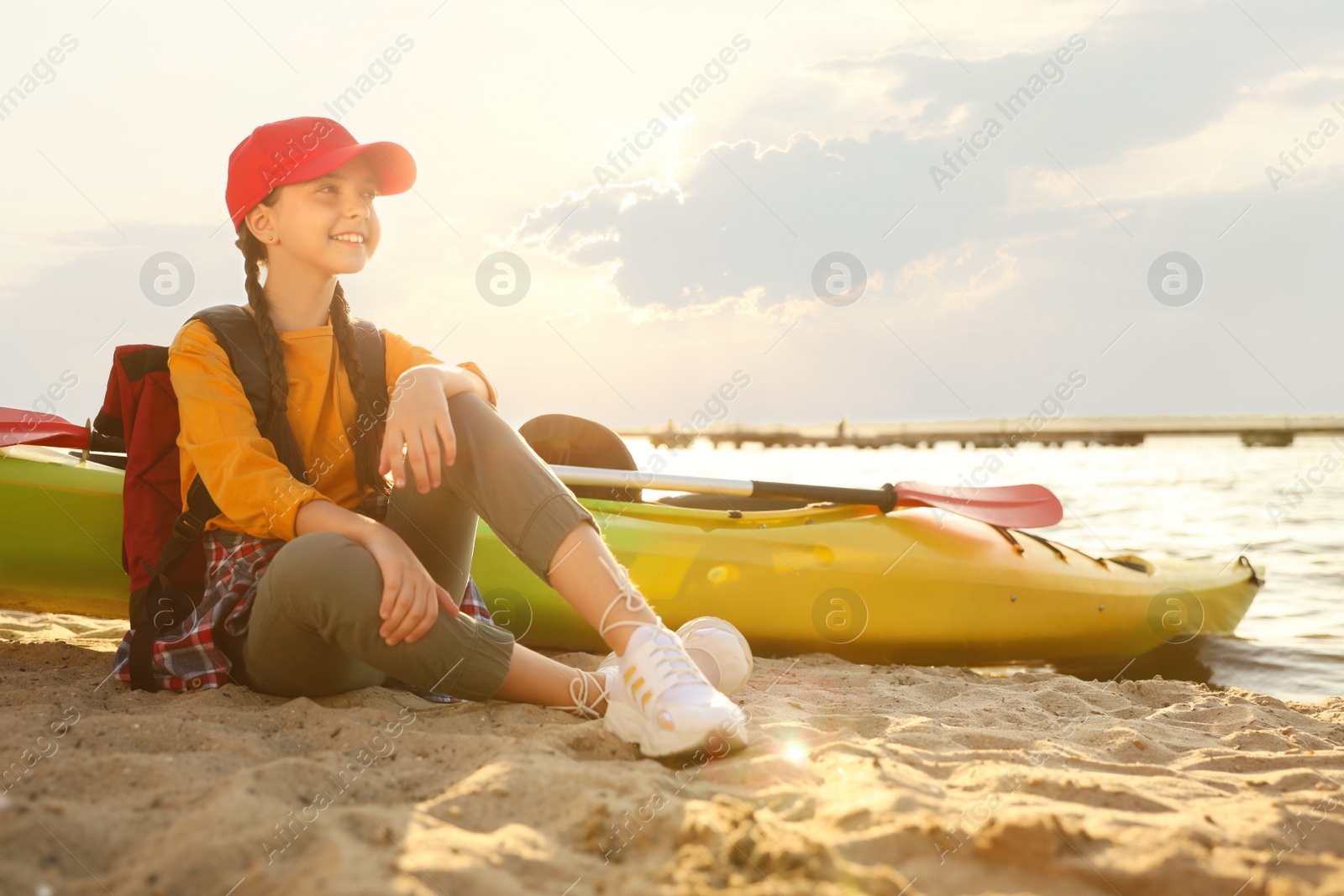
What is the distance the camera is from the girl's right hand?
1482 mm

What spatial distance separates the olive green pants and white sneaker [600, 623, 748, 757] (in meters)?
0.24

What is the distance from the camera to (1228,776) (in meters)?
1.53

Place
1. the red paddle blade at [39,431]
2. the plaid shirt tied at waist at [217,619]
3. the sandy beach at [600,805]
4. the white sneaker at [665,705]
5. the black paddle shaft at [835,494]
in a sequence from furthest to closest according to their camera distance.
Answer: the black paddle shaft at [835,494] → the red paddle blade at [39,431] → the plaid shirt tied at waist at [217,619] → the white sneaker at [665,705] → the sandy beach at [600,805]

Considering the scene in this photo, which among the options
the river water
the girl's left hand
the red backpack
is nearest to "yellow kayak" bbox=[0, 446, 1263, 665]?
the river water

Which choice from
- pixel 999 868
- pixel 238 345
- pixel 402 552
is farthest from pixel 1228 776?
pixel 238 345

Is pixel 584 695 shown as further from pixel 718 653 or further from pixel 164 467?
pixel 164 467

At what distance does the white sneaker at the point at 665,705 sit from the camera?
4.57 ft

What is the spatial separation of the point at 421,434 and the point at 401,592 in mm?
292

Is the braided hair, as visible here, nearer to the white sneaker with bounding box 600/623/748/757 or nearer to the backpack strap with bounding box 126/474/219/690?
the backpack strap with bounding box 126/474/219/690

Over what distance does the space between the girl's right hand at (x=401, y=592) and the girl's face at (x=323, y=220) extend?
67 centimetres

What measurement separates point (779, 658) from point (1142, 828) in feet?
6.23

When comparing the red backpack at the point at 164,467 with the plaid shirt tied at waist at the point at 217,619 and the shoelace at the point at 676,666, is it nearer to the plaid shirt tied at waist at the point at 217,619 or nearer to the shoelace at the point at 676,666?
the plaid shirt tied at waist at the point at 217,619

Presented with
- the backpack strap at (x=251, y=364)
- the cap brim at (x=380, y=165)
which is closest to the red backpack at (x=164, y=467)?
the backpack strap at (x=251, y=364)

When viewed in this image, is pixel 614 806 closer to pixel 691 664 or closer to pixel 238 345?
pixel 691 664
